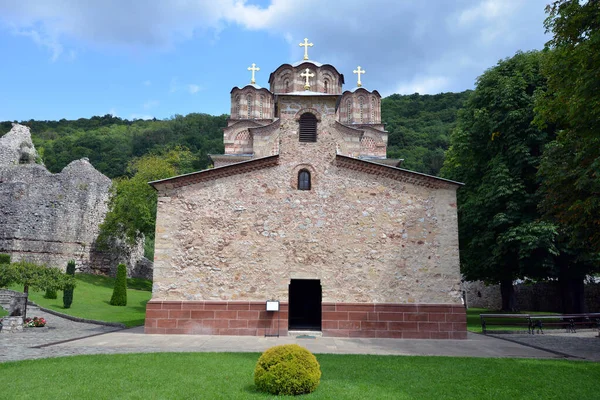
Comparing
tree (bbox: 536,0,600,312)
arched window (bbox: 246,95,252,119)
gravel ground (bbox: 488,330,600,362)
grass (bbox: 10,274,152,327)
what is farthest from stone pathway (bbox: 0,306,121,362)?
arched window (bbox: 246,95,252,119)

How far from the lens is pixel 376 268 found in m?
13.4

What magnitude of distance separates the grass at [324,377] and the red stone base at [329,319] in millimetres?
3662

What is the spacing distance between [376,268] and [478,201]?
731cm

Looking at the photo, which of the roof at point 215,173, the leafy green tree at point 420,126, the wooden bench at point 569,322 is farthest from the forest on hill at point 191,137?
the roof at point 215,173

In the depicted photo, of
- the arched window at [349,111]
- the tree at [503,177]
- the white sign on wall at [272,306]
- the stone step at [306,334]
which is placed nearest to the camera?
the white sign on wall at [272,306]

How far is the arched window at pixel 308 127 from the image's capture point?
580 inches

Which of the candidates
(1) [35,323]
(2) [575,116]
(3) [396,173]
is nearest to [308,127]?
(3) [396,173]

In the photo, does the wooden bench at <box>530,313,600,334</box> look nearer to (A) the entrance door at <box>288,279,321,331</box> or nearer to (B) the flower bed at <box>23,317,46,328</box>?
(A) the entrance door at <box>288,279,321,331</box>

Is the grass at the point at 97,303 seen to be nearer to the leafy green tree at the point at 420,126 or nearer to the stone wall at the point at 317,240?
the stone wall at the point at 317,240

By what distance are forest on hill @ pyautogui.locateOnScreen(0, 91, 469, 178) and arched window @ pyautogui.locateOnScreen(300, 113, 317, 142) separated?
35.9 metres

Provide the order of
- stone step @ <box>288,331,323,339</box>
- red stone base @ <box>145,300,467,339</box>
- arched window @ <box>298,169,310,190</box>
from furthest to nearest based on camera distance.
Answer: arched window @ <box>298,169,310,190</box>, stone step @ <box>288,331,323,339</box>, red stone base @ <box>145,300,467,339</box>

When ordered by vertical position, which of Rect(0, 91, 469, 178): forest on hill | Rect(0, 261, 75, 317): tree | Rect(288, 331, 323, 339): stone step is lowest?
Rect(288, 331, 323, 339): stone step

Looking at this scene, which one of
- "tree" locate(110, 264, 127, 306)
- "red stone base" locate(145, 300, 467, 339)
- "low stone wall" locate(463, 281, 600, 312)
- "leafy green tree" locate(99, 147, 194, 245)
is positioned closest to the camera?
"red stone base" locate(145, 300, 467, 339)

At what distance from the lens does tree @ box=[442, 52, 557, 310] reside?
1683 centimetres
